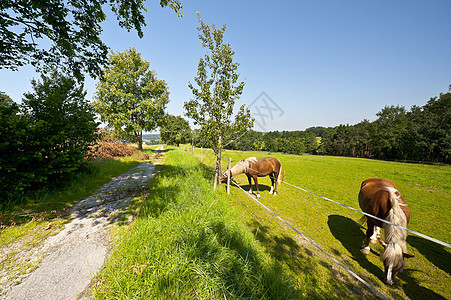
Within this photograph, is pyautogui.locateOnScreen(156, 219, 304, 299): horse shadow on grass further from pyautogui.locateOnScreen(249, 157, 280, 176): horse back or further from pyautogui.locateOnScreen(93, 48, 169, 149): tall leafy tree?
pyautogui.locateOnScreen(93, 48, 169, 149): tall leafy tree

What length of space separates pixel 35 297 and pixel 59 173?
17.1ft

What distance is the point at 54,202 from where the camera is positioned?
452 centimetres

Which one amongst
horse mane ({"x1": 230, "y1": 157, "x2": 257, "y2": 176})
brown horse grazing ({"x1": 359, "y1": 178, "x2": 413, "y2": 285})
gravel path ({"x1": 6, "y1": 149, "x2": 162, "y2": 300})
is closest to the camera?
gravel path ({"x1": 6, "y1": 149, "x2": 162, "y2": 300})

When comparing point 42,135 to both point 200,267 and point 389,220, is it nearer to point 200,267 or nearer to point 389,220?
point 200,267

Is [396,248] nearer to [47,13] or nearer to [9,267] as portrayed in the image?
[9,267]

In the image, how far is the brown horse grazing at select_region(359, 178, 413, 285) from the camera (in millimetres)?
3107

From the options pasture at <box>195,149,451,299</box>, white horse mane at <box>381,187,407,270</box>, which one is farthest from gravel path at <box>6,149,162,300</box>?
white horse mane at <box>381,187,407,270</box>

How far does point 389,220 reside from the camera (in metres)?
3.40

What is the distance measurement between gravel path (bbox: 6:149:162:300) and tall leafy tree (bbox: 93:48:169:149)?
16516 mm

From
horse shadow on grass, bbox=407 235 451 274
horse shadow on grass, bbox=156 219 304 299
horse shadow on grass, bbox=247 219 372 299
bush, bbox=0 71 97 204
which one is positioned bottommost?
horse shadow on grass, bbox=407 235 451 274

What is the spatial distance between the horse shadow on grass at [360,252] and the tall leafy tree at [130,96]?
20.9 meters

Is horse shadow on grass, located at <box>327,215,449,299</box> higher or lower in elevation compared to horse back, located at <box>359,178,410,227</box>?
lower

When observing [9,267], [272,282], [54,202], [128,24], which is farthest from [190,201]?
[128,24]

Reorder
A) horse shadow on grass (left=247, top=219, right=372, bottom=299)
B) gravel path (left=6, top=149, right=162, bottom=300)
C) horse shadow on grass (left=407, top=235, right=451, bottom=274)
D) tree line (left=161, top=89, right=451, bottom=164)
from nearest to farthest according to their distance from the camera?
gravel path (left=6, top=149, right=162, bottom=300) < horse shadow on grass (left=247, top=219, right=372, bottom=299) < horse shadow on grass (left=407, top=235, right=451, bottom=274) < tree line (left=161, top=89, right=451, bottom=164)
